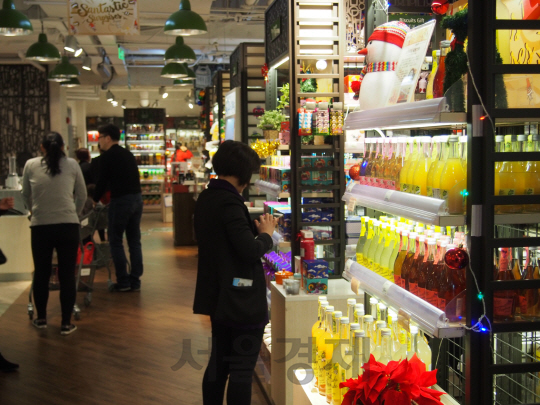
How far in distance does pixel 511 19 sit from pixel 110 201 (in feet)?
19.0

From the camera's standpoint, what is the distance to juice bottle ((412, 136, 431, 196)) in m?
2.33

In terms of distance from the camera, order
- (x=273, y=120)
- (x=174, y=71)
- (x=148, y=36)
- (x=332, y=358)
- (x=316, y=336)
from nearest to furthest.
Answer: (x=332, y=358), (x=316, y=336), (x=273, y=120), (x=174, y=71), (x=148, y=36)

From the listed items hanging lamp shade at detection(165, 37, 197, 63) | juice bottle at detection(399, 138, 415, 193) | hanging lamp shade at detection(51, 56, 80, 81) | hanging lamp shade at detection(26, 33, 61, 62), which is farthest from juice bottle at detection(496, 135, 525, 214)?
hanging lamp shade at detection(51, 56, 80, 81)

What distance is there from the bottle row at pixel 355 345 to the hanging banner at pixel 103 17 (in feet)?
13.4

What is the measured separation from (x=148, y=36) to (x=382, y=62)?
36.3 ft

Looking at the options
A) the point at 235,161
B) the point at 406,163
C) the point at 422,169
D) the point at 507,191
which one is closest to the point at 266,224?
the point at 235,161

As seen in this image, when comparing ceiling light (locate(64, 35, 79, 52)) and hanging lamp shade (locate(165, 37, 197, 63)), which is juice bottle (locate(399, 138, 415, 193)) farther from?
ceiling light (locate(64, 35, 79, 52))

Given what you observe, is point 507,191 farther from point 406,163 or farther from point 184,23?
point 184,23

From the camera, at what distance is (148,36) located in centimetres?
1303

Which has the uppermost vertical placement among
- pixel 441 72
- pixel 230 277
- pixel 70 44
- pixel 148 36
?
pixel 148 36

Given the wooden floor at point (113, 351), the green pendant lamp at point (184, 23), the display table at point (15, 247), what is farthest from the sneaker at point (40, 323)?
the green pendant lamp at point (184, 23)

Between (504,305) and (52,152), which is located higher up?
(52,152)

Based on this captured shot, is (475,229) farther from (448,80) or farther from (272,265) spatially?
(272,265)

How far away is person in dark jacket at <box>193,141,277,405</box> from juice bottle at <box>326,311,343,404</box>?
36 cm
